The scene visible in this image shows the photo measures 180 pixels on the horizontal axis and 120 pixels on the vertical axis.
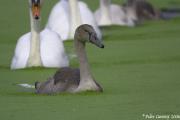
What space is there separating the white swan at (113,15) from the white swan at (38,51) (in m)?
5.16

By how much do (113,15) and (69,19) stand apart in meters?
3.16

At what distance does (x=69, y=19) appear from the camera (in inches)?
682

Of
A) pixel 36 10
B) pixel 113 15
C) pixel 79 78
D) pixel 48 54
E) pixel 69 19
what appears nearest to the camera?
pixel 79 78

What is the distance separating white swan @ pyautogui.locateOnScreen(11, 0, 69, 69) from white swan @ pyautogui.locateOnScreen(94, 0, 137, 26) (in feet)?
16.9

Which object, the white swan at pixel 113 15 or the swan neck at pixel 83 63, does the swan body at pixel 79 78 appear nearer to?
the swan neck at pixel 83 63

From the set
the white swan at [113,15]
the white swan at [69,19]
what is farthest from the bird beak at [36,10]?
the white swan at [113,15]

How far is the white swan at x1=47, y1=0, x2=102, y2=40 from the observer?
17.0m

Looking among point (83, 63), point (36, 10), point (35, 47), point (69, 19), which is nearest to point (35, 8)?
point (36, 10)

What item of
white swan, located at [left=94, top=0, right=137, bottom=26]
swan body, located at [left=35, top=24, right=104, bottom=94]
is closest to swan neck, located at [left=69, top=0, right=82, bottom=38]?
white swan, located at [left=94, top=0, right=137, bottom=26]

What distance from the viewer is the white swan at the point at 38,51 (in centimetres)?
1400

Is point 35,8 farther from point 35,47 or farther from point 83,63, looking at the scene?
point 83,63

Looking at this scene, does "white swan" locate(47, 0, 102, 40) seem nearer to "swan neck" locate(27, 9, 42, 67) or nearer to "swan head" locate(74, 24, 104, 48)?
"swan neck" locate(27, 9, 42, 67)

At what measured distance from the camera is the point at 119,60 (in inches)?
567

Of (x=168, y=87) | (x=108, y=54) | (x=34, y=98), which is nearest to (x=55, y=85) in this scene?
(x=34, y=98)
